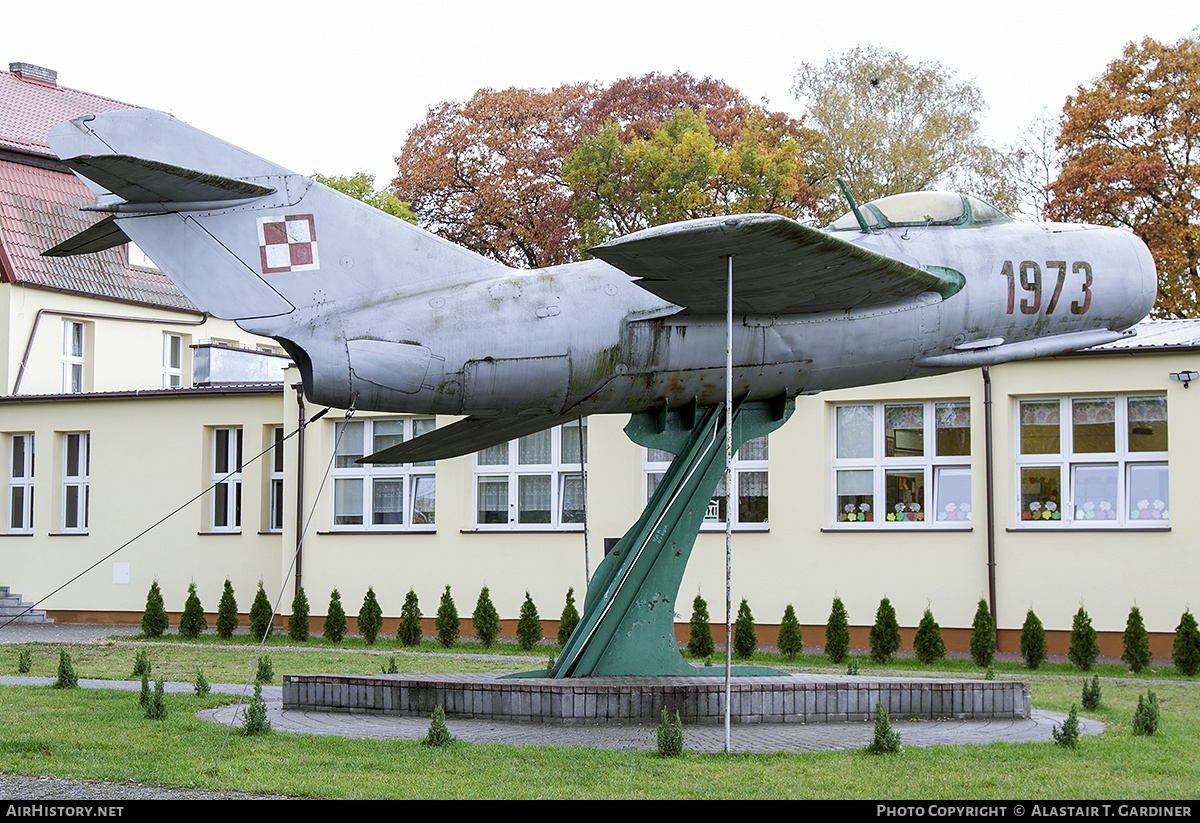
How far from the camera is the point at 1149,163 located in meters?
29.9

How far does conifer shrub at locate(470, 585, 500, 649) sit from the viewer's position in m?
20.1

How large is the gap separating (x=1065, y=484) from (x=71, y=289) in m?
22.9

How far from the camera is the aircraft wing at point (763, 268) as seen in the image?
8391 mm

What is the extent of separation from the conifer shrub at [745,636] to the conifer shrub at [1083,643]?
166 inches

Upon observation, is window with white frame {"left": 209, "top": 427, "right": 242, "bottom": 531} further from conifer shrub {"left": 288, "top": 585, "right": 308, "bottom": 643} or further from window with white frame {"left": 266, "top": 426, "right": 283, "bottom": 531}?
conifer shrub {"left": 288, "top": 585, "right": 308, "bottom": 643}

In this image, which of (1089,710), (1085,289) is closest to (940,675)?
(1089,710)

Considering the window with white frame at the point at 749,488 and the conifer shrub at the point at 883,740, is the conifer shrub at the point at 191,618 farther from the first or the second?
the conifer shrub at the point at 883,740

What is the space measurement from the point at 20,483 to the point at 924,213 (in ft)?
69.7

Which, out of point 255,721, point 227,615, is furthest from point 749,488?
point 255,721

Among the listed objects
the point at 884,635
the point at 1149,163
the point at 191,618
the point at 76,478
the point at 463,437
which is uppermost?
the point at 1149,163

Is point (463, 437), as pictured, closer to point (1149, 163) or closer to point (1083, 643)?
→ point (1083, 643)

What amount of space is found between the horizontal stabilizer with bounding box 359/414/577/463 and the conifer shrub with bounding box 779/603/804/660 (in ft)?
24.2

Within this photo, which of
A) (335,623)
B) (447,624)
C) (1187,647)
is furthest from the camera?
(335,623)

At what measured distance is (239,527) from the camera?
2459 centimetres
